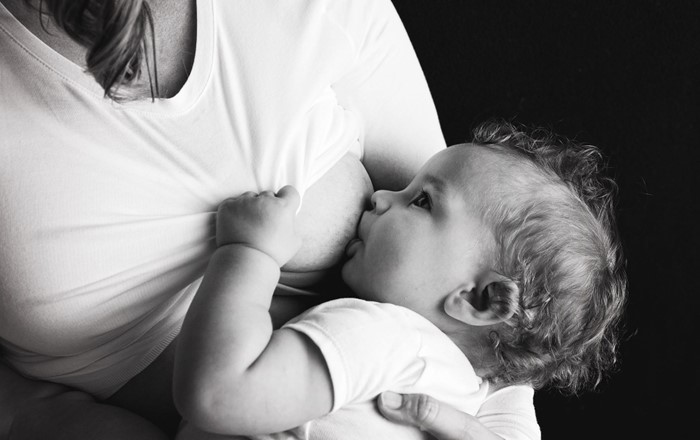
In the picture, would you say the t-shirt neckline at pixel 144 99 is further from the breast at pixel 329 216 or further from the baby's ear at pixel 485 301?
the baby's ear at pixel 485 301

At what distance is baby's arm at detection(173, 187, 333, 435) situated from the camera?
30.6 inches

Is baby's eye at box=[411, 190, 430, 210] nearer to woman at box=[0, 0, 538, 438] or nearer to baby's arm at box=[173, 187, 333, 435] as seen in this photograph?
woman at box=[0, 0, 538, 438]

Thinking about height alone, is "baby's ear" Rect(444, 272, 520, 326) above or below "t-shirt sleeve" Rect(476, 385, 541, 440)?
above

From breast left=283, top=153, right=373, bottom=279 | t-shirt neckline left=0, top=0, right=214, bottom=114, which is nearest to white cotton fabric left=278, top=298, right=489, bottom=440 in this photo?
breast left=283, top=153, right=373, bottom=279

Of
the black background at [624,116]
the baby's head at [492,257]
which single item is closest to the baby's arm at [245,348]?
the baby's head at [492,257]

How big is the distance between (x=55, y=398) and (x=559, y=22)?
3.58 ft

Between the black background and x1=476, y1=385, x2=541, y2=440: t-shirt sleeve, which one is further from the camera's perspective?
the black background

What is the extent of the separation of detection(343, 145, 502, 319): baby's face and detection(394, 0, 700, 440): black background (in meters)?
0.48

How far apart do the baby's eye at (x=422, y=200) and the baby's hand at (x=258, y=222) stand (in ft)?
0.76

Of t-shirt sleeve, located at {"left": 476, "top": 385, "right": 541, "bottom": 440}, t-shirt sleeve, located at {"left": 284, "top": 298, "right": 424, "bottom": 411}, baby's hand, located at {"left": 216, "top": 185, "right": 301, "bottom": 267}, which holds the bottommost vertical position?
t-shirt sleeve, located at {"left": 476, "top": 385, "right": 541, "bottom": 440}

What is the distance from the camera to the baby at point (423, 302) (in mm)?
795

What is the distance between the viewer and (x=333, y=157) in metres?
1.00

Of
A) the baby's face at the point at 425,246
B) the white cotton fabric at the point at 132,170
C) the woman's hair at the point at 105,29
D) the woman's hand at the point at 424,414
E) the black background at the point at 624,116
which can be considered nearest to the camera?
the woman's hair at the point at 105,29

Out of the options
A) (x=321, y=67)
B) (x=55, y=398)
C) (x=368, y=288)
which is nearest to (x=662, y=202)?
(x=368, y=288)
